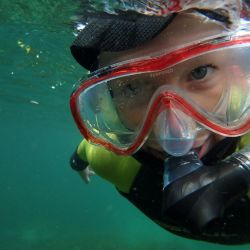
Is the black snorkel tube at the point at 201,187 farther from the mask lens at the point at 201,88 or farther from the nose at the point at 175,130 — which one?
the mask lens at the point at 201,88

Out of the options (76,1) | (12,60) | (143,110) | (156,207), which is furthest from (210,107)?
(12,60)

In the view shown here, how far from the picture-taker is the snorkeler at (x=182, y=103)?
310 centimetres

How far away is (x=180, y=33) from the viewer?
343 centimetres

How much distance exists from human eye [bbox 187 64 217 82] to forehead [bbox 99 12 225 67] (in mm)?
260

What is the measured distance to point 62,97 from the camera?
25.5 m

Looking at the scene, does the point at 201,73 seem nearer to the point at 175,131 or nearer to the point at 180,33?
the point at 180,33

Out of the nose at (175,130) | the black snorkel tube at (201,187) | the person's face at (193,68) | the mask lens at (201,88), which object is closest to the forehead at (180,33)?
the person's face at (193,68)

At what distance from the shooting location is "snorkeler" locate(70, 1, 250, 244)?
3100 mm

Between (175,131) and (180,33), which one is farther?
(180,33)

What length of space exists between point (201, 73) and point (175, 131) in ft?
1.99

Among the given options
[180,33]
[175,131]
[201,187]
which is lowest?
[201,187]

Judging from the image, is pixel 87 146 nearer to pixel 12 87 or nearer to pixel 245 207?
pixel 245 207

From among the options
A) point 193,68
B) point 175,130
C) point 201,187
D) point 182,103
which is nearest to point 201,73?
point 193,68

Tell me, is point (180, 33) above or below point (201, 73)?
above
